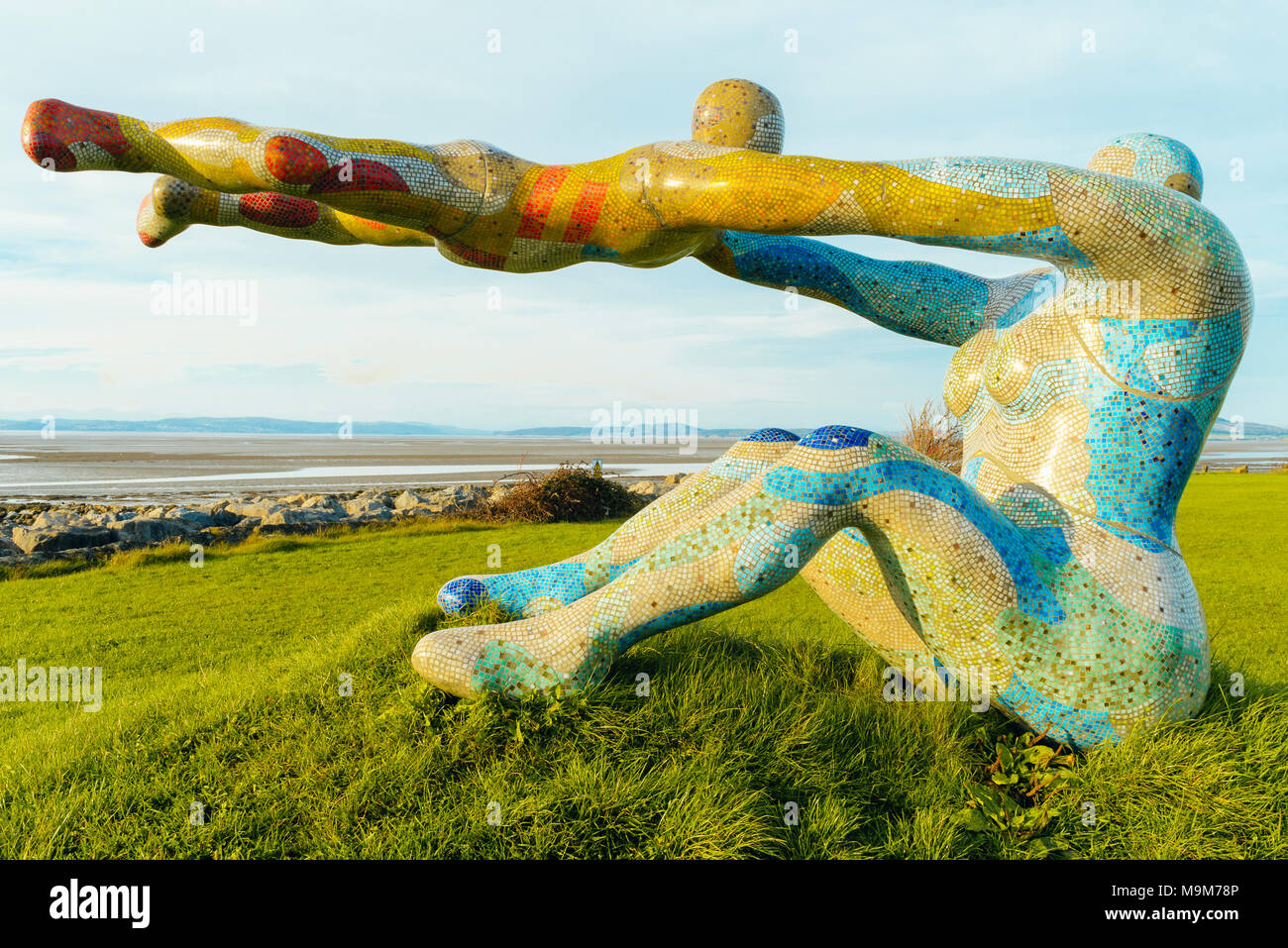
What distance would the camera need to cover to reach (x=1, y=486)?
21.5 m

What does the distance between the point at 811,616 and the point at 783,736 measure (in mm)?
3704

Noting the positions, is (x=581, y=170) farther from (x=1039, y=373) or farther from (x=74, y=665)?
(x=74, y=665)

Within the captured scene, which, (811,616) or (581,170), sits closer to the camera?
(581,170)

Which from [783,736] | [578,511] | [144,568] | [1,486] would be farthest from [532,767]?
[1,486]

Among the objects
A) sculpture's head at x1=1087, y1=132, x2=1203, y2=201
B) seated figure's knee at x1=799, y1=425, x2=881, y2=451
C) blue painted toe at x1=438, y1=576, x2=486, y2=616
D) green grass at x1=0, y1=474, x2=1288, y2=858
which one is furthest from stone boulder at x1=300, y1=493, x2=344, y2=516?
sculpture's head at x1=1087, y1=132, x2=1203, y2=201

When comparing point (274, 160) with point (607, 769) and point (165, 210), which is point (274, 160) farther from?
point (607, 769)

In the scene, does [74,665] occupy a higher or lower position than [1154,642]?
lower

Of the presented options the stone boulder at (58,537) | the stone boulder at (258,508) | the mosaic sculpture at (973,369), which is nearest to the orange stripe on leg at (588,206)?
the mosaic sculpture at (973,369)

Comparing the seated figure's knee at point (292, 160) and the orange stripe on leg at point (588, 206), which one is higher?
the seated figure's knee at point (292, 160)

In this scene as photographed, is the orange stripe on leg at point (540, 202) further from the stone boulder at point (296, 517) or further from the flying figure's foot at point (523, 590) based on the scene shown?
the stone boulder at point (296, 517)

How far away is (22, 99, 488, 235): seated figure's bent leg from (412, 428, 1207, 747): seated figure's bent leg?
1141 millimetres

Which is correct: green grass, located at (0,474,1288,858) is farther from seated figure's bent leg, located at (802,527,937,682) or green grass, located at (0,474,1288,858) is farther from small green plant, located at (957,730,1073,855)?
seated figure's bent leg, located at (802,527,937,682)

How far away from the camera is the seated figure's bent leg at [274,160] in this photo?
1928 millimetres

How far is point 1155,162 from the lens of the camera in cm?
270
